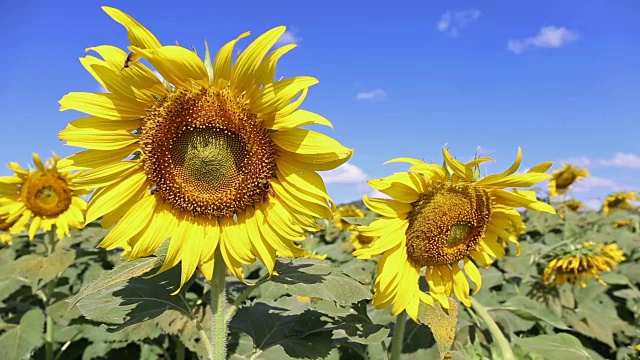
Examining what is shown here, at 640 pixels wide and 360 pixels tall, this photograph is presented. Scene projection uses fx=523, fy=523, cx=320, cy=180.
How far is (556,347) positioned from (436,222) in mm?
1056

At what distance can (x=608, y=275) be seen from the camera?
5070 millimetres

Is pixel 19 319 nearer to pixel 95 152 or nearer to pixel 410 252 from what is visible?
pixel 95 152

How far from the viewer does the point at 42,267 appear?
4199mm

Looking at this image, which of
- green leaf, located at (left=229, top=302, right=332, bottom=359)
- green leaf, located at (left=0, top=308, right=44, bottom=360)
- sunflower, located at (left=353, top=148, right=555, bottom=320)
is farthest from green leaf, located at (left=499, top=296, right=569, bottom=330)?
green leaf, located at (left=0, top=308, right=44, bottom=360)

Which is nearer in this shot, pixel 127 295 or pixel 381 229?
pixel 127 295

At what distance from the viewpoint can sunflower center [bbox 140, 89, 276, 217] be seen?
1.96 m

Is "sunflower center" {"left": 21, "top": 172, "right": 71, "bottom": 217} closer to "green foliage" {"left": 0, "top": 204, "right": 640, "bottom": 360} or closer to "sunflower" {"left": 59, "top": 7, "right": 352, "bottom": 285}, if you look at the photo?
"green foliage" {"left": 0, "top": 204, "right": 640, "bottom": 360}

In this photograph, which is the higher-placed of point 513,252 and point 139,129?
point 513,252

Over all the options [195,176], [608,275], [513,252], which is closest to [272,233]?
[195,176]

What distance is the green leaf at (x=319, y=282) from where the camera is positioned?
1.84m

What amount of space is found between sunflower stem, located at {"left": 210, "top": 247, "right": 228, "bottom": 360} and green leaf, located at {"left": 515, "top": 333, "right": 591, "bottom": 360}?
5.54ft

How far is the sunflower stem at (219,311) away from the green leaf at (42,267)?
2594 millimetres

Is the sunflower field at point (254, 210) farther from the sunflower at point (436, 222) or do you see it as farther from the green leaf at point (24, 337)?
the green leaf at point (24, 337)

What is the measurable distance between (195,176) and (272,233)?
0.40 metres
